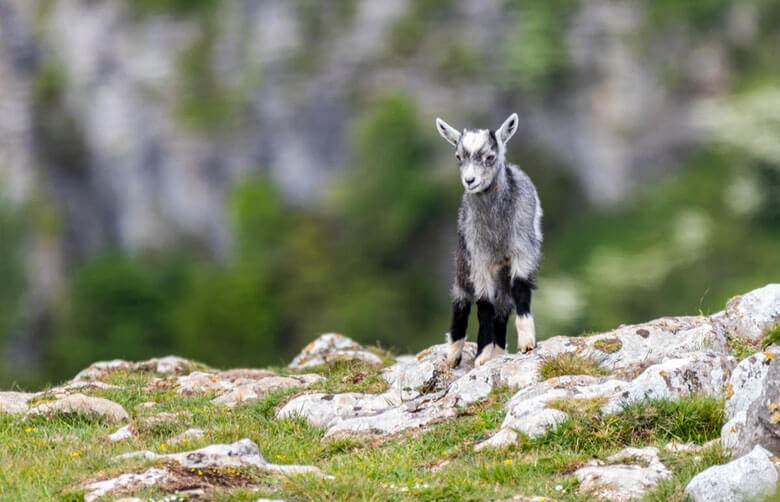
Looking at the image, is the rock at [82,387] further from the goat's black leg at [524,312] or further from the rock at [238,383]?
the goat's black leg at [524,312]

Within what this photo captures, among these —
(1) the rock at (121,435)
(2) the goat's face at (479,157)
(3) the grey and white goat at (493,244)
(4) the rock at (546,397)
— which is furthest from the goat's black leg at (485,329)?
(1) the rock at (121,435)

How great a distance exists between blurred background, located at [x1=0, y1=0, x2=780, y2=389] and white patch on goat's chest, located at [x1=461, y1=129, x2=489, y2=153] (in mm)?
46706

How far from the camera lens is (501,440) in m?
11.9

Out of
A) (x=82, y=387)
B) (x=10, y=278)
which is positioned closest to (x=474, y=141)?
(x=82, y=387)

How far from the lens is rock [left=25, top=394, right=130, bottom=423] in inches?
568

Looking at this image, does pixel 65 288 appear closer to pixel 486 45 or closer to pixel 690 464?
pixel 486 45

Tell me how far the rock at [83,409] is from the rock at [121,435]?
94cm

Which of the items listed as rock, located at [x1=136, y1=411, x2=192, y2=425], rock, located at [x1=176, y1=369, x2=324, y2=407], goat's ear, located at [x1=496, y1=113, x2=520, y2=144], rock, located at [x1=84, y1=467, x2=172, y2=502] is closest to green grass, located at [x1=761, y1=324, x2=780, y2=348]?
goat's ear, located at [x1=496, y1=113, x2=520, y2=144]

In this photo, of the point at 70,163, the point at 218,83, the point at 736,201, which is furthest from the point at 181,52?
the point at 736,201

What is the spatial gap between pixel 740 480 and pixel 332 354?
400 inches

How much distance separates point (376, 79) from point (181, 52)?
1793 centimetres

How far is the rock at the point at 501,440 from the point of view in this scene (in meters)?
11.9

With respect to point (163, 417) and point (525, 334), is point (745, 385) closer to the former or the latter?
point (525, 334)

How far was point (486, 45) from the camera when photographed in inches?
3162
